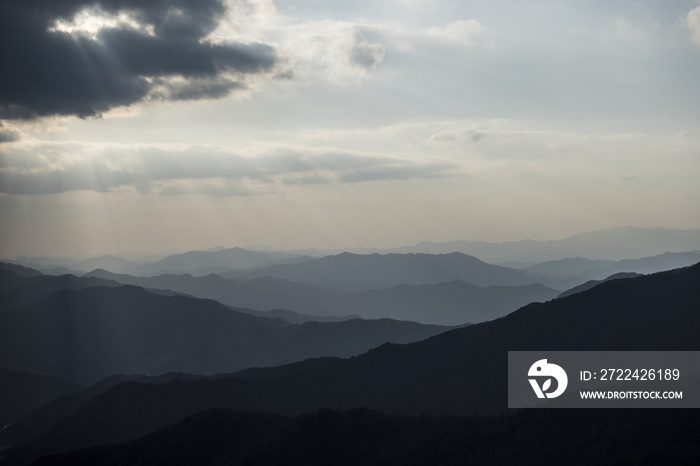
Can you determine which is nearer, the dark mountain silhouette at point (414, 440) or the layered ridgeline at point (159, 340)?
the dark mountain silhouette at point (414, 440)

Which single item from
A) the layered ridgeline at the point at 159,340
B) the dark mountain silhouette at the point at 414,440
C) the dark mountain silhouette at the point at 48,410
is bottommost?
the dark mountain silhouette at the point at 48,410

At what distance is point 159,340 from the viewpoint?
630 ft

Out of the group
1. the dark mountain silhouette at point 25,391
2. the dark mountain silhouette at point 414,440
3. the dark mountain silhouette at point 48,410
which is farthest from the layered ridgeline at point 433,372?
the dark mountain silhouette at point 25,391

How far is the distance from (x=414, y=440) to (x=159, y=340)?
16725 centimetres

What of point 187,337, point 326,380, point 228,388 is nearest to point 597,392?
point 326,380

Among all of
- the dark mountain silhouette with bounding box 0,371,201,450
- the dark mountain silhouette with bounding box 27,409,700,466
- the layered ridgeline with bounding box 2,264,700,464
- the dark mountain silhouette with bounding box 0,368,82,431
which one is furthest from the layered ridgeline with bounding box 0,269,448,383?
the dark mountain silhouette with bounding box 27,409,700,466

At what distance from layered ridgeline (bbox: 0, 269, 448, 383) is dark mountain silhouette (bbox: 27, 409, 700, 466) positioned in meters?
118

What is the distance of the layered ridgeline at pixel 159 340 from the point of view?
17362cm

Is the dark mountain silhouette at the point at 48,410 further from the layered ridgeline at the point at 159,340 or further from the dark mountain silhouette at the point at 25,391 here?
the layered ridgeline at the point at 159,340

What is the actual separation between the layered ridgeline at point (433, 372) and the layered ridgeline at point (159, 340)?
80.3m

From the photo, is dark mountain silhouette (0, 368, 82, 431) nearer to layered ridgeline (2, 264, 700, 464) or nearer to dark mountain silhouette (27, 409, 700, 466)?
layered ridgeline (2, 264, 700, 464)

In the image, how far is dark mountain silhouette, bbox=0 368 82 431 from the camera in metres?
124

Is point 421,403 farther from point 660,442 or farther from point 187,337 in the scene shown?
point 187,337

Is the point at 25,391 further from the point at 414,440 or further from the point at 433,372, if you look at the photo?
the point at 414,440
